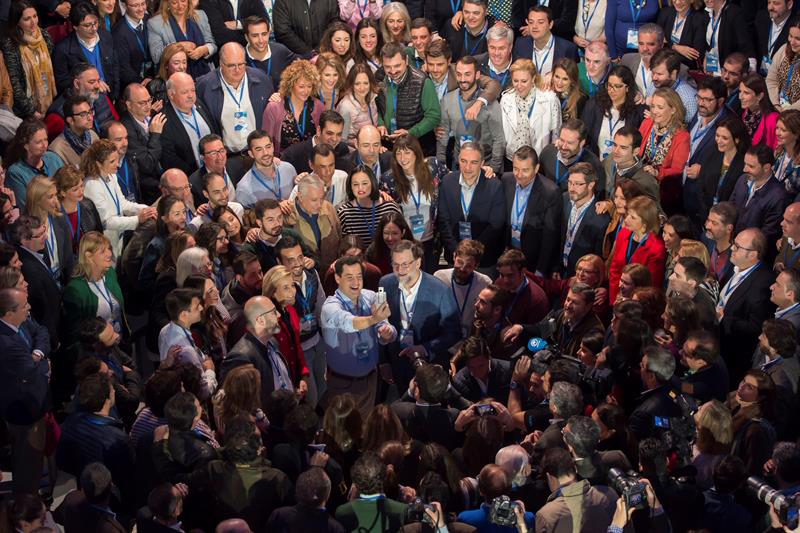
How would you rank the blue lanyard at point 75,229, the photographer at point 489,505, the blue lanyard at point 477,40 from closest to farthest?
the photographer at point 489,505 < the blue lanyard at point 75,229 < the blue lanyard at point 477,40

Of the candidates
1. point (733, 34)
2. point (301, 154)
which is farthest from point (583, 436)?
point (733, 34)

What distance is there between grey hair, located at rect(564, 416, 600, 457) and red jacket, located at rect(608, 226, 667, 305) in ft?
7.28

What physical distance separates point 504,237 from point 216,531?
3876 mm

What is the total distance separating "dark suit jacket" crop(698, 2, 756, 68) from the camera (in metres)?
9.88

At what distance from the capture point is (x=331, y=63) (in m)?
9.32

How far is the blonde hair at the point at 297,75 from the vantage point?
9102 millimetres

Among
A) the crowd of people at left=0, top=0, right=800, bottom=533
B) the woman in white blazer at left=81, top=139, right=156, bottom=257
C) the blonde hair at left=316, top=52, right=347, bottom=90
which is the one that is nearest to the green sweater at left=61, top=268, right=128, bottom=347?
the crowd of people at left=0, top=0, right=800, bottom=533

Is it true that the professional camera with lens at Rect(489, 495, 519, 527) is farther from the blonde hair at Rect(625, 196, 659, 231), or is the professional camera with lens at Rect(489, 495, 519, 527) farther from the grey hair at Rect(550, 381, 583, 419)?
the blonde hair at Rect(625, 196, 659, 231)

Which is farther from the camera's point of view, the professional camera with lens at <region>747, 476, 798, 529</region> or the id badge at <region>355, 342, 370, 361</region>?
the id badge at <region>355, 342, 370, 361</region>

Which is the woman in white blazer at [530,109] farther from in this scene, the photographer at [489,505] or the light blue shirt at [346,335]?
the photographer at [489,505]

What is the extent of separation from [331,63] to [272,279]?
2.82 metres

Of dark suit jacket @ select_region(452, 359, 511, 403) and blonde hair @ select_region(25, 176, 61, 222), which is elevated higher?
blonde hair @ select_region(25, 176, 61, 222)

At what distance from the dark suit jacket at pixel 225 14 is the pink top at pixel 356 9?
2.27 feet

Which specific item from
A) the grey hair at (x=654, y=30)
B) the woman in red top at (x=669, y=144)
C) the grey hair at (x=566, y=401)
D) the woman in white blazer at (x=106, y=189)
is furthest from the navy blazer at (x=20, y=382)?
the grey hair at (x=654, y=30)
